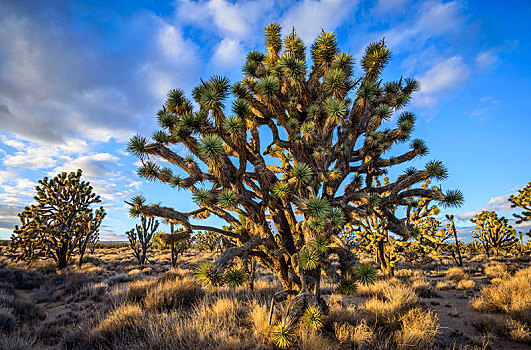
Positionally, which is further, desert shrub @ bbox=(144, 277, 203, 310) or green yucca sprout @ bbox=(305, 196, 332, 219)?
desert shrub @ bbox=(144, 277, 203, 310)

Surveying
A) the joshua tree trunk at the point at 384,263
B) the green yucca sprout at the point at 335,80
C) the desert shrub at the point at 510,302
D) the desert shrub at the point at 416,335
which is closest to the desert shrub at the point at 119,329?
the desert shrub at the point at 416,335

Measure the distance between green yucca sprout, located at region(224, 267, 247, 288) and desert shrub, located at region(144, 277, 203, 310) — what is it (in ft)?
14.5

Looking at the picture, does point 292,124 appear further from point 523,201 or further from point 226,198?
point 523,201

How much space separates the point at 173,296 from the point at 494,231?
23.1 m

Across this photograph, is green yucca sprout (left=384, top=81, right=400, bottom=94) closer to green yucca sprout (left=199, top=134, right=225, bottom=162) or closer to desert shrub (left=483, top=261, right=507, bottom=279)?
green yucca sprout (left=199, top=134, right=225, bottom=162)

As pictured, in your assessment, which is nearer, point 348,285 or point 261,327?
point 348,285

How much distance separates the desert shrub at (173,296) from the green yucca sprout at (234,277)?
4.42m

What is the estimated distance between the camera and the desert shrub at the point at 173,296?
7438 millimetres

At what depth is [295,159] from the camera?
561cm

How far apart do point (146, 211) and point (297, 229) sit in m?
2.97

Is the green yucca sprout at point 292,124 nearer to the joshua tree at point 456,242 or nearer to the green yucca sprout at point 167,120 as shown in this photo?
the green yucca sprout at point 167,120

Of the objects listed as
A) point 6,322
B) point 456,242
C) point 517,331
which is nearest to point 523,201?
point 456,242

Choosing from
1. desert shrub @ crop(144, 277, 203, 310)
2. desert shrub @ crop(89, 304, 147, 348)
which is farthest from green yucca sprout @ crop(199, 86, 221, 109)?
desert shrub @ crop(144, 277, 203, 310)

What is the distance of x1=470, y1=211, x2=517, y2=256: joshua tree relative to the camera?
18141mm
